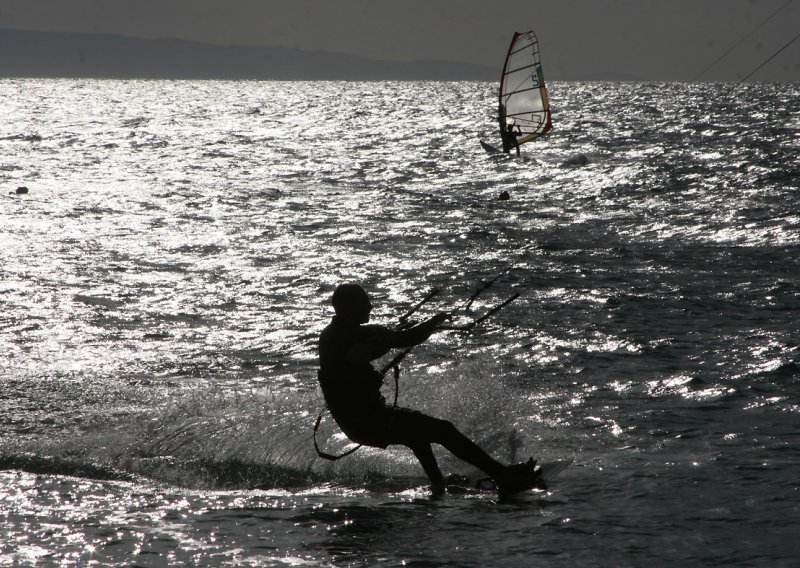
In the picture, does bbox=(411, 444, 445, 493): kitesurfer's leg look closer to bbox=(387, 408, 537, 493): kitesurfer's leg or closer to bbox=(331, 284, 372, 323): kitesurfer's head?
bbox=(387, 408, 537, 493): kitesurfer's leg

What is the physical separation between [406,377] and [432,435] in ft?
14.4

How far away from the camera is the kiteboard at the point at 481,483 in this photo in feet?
25.6

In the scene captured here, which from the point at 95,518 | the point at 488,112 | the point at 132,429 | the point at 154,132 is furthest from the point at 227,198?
the point at 488,112

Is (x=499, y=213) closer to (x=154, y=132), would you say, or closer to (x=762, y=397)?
(x=762, y=397)

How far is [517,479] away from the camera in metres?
7.63

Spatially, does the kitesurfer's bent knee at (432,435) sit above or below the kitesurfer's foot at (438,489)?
above

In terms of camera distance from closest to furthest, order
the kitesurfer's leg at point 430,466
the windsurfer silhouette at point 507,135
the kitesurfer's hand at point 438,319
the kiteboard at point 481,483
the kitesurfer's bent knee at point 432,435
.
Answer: the kitesurfer's hand at point 438,319 < the kitesurfer's bent knee at point 432,435 < the kitesurfer's leg at point 430,466 < the kiteboard at point 481,483 < the windsurfer silhouette at point 507,135

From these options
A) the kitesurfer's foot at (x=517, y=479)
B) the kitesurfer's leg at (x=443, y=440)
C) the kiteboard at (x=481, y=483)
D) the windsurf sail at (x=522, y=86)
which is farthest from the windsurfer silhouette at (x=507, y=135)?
the kitesurfer's leg at (x=443, y=440)

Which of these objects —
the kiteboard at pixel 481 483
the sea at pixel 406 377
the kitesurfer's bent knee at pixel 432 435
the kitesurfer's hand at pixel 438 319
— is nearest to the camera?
the sea at pixel 406 377

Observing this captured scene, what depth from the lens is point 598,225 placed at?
26.8m

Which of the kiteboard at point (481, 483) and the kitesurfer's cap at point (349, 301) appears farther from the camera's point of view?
the kiteboard at point (481, 483)

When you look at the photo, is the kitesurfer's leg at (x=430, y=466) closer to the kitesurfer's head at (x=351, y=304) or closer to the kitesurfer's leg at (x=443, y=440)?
the kitesurfer's leg at (x=443, y=440)

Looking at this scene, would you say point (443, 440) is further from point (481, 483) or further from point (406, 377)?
point (406, 377)

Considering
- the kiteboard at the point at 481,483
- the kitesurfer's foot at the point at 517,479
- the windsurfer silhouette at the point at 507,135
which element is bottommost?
the kiteboard at the point at 481,483
